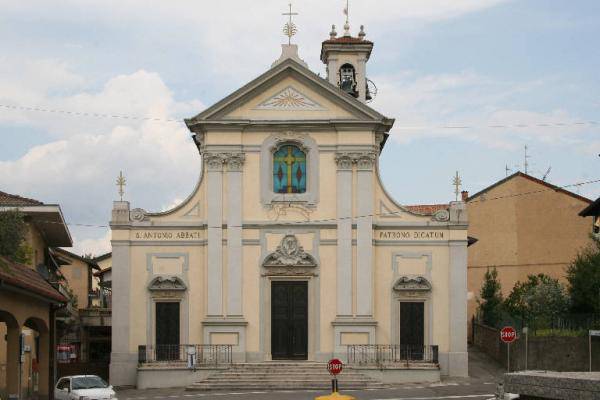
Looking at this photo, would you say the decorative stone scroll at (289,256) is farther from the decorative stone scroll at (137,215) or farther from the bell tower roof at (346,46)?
the bell tower roof at (346,46)

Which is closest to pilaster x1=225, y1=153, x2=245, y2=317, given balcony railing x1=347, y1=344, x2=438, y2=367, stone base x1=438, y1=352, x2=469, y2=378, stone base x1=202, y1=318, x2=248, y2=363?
stone base x1=202, y1=318, x2=248, y2=363

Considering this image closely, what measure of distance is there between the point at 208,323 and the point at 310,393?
258 inches

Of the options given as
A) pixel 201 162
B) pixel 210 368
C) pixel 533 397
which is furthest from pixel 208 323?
pixel 533 397

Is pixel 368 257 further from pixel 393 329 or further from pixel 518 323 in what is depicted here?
pixel 518 323

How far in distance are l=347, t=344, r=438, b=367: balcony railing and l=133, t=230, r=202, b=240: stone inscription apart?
7382 mm

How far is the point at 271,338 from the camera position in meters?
43.2

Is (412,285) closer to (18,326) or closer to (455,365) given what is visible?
(455,365)

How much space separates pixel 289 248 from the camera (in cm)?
4331

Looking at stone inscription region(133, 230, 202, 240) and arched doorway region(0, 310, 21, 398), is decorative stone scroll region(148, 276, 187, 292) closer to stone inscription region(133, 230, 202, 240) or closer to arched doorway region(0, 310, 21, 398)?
stone inscription region(133, 230, 202, 240)

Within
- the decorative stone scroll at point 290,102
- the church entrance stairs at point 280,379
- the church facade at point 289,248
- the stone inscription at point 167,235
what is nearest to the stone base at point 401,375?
the church entrance stairs at point 280,379

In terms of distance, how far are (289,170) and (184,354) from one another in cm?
820

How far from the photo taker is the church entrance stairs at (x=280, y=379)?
39.7m

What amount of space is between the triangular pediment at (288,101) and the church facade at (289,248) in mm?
50

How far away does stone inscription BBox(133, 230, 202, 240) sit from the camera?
43.4 metres
